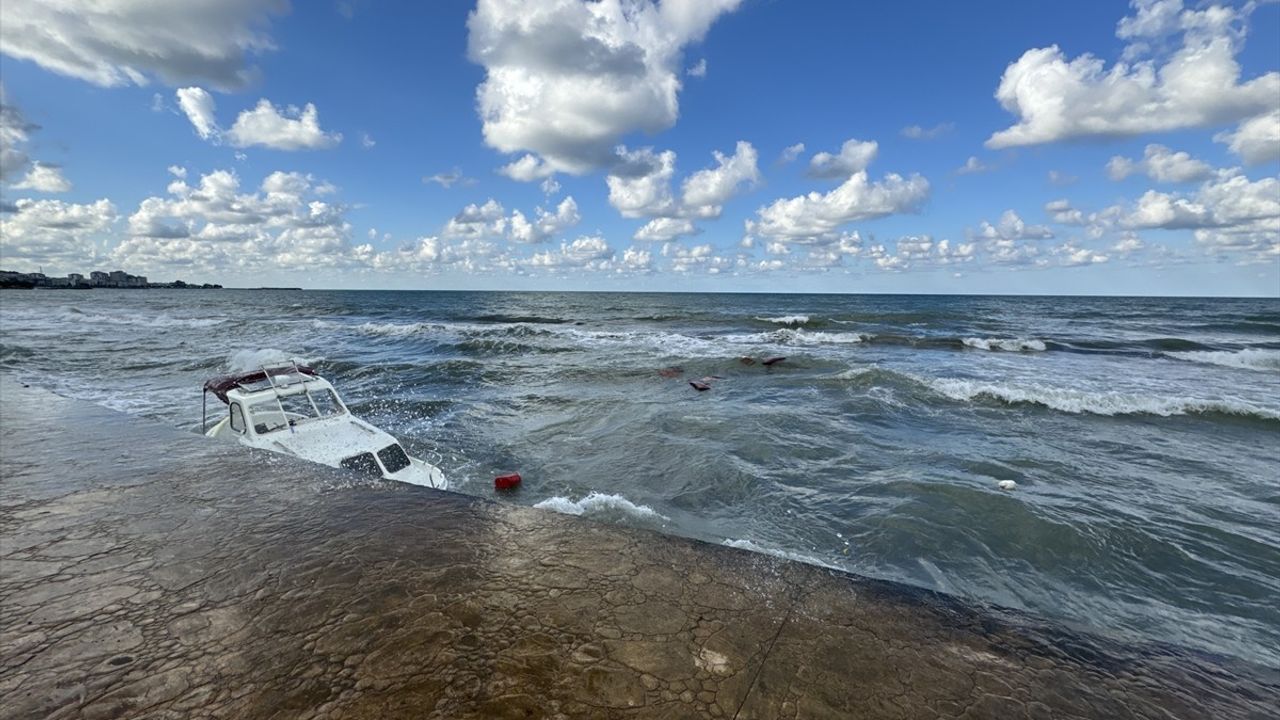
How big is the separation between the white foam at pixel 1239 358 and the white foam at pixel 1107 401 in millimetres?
13161

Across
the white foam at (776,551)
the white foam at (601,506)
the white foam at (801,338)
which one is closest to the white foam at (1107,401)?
the white foam at (776,551)

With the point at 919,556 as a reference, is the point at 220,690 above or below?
above

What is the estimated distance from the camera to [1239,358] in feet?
84.3

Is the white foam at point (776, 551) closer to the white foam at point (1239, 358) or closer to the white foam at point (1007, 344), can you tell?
the white foam at point (1007, 344)

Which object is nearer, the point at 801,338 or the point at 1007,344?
the point at 1007,344

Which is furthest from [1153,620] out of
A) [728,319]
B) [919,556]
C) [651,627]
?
[728,319]

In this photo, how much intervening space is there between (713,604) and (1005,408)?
1548 centimetres

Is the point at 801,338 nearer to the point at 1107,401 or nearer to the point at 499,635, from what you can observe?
the point at 1107,401

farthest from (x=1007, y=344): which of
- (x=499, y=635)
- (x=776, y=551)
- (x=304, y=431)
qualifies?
(x=499, y=635)

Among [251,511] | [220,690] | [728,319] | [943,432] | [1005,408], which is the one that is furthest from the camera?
[728,319]

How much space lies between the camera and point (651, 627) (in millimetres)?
2666

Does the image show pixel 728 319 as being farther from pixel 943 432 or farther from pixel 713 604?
pixel 713 604

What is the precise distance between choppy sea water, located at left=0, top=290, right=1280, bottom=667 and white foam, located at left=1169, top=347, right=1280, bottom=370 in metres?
0.20

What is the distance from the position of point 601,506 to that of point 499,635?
5871mm
